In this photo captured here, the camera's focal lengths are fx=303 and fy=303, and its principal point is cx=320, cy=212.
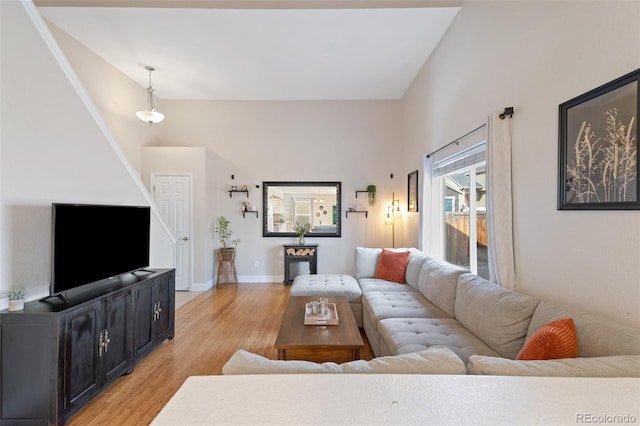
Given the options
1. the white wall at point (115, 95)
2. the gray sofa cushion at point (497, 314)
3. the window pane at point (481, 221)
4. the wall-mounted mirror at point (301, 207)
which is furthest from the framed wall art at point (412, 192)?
the white wall at point (115, 95)

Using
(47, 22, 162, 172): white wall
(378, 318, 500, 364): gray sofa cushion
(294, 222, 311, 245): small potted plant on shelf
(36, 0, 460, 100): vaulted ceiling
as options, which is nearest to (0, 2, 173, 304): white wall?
(47, 22, 162, 172): white wall

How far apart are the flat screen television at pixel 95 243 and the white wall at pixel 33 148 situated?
0.20 m

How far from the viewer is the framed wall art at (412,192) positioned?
4671 millimetres

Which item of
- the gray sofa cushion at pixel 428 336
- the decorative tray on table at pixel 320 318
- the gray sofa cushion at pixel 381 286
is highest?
the gray sofa cushion at pixel 381 286

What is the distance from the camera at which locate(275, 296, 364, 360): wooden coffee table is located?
209 cm

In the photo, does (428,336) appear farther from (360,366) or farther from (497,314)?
(360,366)

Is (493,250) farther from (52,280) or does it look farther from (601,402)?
(52,280)

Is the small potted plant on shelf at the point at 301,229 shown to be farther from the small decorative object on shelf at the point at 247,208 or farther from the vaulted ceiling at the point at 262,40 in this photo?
the vaulted ceiling at the point at 262,40

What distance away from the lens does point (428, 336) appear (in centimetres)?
211

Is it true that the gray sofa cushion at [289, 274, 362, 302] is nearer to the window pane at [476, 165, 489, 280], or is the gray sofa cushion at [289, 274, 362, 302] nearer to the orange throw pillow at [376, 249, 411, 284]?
the orange throw pillow at [376, 249, 411, 284]

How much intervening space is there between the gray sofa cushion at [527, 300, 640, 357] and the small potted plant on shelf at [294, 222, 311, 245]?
4.45 metres

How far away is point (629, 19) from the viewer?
142cm

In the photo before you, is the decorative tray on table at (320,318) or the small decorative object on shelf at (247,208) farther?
the small decorative object on shelf at (247,208)

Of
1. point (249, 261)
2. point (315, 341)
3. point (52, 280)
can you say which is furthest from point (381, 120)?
point (52, 280)
